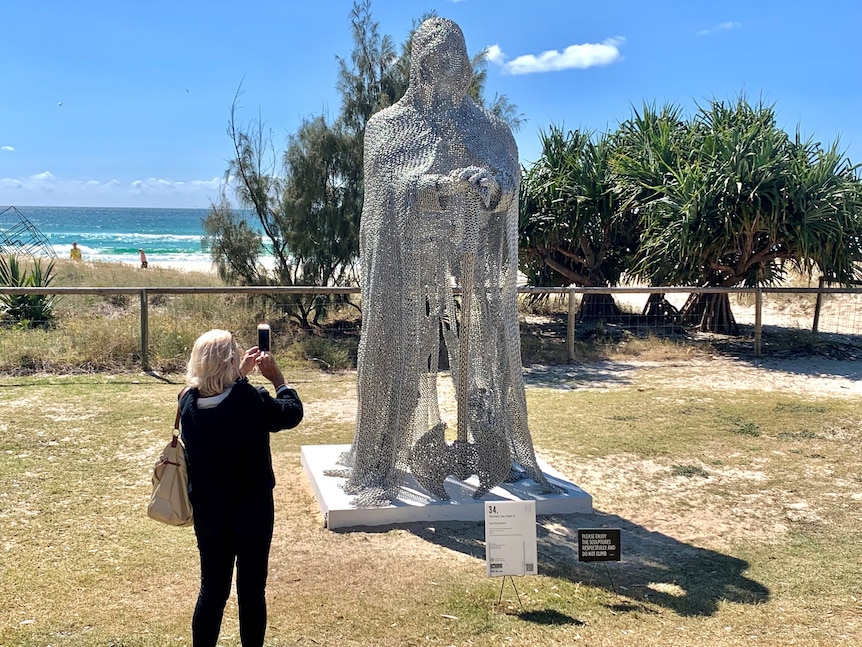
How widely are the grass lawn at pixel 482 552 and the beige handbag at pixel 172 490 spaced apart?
1.01 ft

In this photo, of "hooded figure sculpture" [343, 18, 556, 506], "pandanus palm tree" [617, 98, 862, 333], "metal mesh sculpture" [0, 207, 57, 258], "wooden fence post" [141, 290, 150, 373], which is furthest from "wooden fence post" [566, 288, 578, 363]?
"metal mesh sculpture" [0, 207, 57, 258]

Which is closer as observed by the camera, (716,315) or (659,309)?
(716,315)

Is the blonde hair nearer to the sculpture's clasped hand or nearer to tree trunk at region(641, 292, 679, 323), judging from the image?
the sculpture's clasped hand

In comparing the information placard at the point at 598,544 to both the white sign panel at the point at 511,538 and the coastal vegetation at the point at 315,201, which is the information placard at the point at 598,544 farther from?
the coastal vegetation at the point at 315,201

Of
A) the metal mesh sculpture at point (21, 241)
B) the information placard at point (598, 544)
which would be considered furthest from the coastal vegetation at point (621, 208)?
the information placard at point (598, 544)

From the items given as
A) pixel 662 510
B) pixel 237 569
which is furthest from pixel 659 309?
pixel 237 569

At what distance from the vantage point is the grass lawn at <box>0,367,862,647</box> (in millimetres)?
3816

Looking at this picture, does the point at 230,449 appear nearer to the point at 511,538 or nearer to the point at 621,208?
the point at 511,538

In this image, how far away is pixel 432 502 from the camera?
5.32 m

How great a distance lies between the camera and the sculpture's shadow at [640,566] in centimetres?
421

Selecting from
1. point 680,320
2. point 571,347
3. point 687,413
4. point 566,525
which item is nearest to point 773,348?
point 680,320

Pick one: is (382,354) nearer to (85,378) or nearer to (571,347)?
(85,378)

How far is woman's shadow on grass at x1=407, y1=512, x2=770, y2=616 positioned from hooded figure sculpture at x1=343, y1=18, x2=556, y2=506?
0.36 metres

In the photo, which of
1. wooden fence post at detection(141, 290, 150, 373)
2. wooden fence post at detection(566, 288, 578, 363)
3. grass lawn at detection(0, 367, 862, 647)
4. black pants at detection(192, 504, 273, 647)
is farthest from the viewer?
wooden fence post at detection(566, 288, 578, 363)
